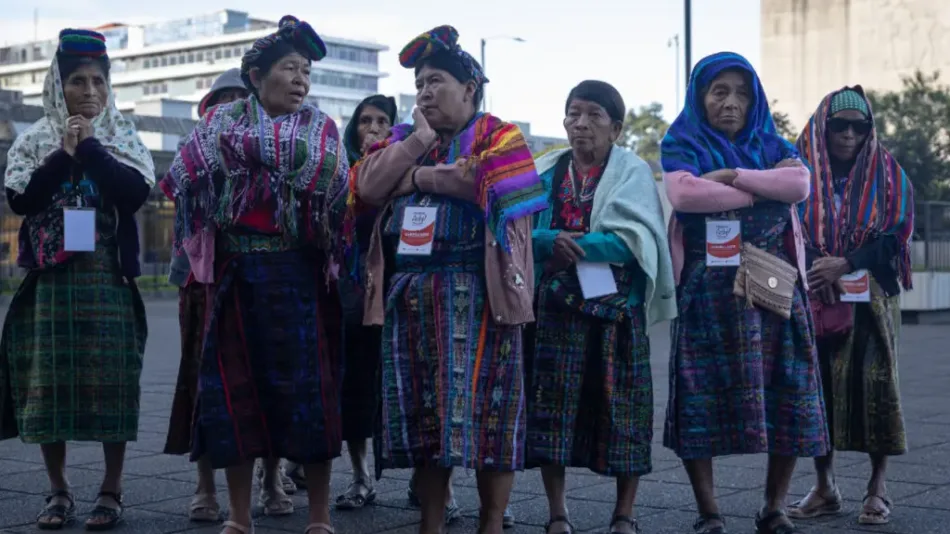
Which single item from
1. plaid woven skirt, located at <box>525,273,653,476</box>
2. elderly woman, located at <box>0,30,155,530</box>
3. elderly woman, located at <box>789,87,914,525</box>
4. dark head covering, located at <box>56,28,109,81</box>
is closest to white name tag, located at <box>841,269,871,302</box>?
elderly woman, located at <box>789,87,914,525</box>

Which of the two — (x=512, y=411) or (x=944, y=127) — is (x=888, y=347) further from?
(x=944, y=127)

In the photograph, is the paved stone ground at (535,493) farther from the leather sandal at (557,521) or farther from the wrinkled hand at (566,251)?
the wrinkled hand at (566,251)

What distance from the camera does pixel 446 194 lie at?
5199 millimetres

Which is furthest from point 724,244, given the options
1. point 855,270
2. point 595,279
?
point 855,270

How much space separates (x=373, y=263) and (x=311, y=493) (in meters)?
0.93

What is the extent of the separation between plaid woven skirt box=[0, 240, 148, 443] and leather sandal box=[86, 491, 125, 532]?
0.24 metres

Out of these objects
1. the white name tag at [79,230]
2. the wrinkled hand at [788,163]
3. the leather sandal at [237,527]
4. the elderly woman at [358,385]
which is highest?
the wrinkled hand at [788,163]

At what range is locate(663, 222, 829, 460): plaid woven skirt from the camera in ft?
18.9

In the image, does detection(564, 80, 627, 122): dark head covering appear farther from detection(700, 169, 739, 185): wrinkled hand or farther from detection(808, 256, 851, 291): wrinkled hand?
detection(808, 256, 851, 291): wrinkled hand

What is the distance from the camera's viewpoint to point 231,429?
538 cm

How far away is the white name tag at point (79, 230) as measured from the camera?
5.99 metres

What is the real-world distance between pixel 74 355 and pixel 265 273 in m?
1.22

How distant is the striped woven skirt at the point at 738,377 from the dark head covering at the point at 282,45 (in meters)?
1.79

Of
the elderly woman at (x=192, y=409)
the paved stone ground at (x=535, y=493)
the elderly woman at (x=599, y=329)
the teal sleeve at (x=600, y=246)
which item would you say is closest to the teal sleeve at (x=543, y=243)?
the elderly woman at (x=599, y=329)
